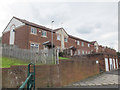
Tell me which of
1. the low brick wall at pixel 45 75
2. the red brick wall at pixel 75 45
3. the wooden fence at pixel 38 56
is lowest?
the low brick wall at pixel 45 75

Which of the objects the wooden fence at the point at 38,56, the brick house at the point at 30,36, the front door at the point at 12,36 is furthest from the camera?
the front door at the point at 12,36

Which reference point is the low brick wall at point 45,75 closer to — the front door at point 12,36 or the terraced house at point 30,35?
the terraced house at point 30,35

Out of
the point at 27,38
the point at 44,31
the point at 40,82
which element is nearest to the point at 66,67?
the point at 40,82

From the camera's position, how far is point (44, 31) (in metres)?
18.9

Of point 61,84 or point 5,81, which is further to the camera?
point 61,84

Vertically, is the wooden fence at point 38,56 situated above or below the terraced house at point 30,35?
below

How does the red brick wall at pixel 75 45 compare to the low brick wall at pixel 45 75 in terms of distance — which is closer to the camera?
the low brick wall at pixel 45 75

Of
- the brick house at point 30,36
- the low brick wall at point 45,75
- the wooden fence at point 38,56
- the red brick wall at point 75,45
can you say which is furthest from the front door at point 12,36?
the low brick wall at point 45,75

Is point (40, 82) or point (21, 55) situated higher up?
point (21, 55)

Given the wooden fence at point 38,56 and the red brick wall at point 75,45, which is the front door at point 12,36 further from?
the red brick wall at point 75,45

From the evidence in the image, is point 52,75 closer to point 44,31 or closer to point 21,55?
point 21,55

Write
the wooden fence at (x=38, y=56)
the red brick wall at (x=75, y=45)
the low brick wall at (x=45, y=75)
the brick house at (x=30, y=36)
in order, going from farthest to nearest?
the red brick wall at (x=75, y=45), the brick house at (x=30, y=36), the wooden fence at (x=38, y=56), the low brick wall at (x=45, y=75)

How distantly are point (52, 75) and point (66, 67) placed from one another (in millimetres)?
1503

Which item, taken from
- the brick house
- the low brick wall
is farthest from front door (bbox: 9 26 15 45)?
the low brick wall
